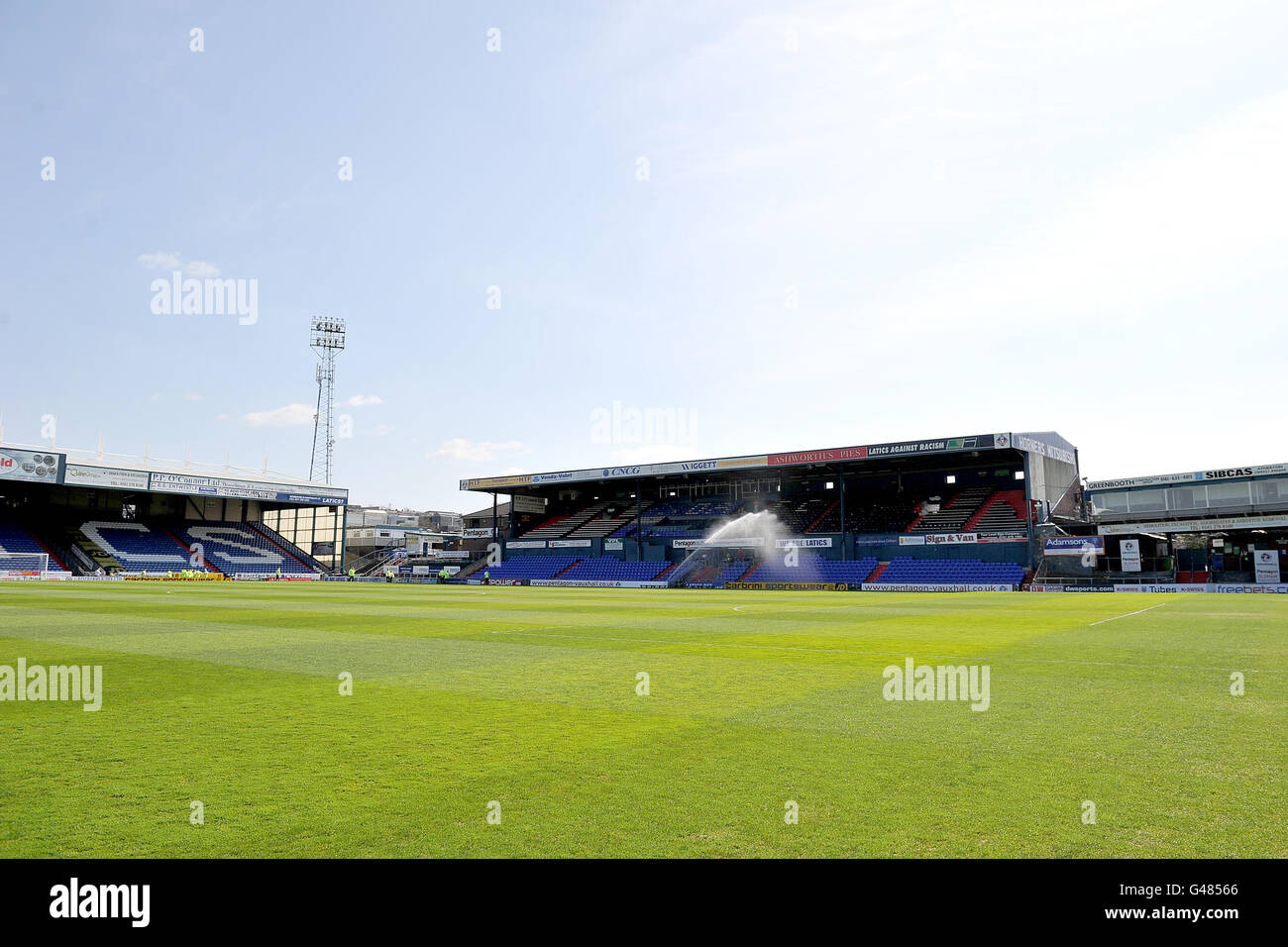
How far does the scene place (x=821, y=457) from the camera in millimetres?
57062

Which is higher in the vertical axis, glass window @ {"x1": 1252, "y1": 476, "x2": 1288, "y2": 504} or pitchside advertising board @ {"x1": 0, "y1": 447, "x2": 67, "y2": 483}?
pitchside advertising board @ {"x1": 0, "y1": 447, "x2": 67, "y2": 483}

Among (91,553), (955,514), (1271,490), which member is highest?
(1271,490)

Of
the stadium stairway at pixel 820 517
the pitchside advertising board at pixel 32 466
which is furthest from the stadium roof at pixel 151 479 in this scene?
the stadium stairway at pixel 820 517

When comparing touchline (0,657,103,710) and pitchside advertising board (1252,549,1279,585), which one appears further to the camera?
pitchside advertising board (1252,549,1279,585)

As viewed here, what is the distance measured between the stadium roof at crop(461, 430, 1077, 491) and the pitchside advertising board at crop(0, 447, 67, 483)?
102 feet

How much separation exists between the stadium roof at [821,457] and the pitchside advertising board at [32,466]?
31.2 meters

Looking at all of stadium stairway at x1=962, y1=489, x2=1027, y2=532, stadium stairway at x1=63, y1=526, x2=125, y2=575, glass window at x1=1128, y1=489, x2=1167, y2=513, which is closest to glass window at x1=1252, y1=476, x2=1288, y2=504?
glass window at x1=1128, y1=489, x2=1167, y2=513

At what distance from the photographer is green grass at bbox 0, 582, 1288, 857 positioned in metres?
4.39

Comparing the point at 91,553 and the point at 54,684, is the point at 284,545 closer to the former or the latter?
the point at 91,553

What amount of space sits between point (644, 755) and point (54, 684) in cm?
836

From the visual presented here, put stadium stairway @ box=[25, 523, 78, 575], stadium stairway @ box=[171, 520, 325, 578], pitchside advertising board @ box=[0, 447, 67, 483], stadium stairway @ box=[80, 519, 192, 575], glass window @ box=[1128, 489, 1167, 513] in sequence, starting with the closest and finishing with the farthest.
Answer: glass window @ box=[1128, 489, 1167, 513]
pitchside advertising board @ box=[0, 447, 67, 483]
stadium stairway @ box=[25, 523, 78, 575]
stadium stairway @ box=[80, 519, 192, 575]
stadium stairway @ box=[171, 520, 325, 578]

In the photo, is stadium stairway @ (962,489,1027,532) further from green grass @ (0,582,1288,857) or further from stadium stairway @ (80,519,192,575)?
stadium stairway @ (80,519,192,575)

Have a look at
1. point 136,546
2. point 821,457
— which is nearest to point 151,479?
point 136,546
